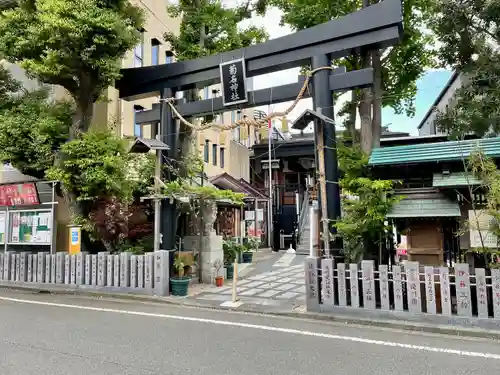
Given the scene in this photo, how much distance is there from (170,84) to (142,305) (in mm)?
6293

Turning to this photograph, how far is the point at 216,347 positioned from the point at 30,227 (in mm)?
11436

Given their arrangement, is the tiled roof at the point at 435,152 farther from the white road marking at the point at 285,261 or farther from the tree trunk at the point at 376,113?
the white road marking at the point at 285,261

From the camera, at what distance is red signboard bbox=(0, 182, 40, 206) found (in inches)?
554

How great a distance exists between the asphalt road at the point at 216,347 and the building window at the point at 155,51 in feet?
45.0

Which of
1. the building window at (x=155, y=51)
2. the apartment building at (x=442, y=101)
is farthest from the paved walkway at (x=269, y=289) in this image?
the building window at (x=155, y=51)

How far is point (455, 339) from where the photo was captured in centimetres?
651

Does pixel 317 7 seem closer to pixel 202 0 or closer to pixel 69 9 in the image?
pixel 202 0

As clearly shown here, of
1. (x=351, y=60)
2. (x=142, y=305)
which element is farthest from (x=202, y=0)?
(x=142, y=305)

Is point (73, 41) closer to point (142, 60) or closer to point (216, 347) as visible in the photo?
point (142, 60)

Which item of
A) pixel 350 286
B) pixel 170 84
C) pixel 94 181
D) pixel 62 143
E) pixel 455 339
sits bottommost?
pixel 455 339

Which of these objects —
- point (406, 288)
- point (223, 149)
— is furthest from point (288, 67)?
point (223, 149)

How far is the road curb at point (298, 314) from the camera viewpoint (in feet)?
22.0

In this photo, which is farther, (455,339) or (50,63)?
(50,63)

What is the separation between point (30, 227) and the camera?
46.8 ft
